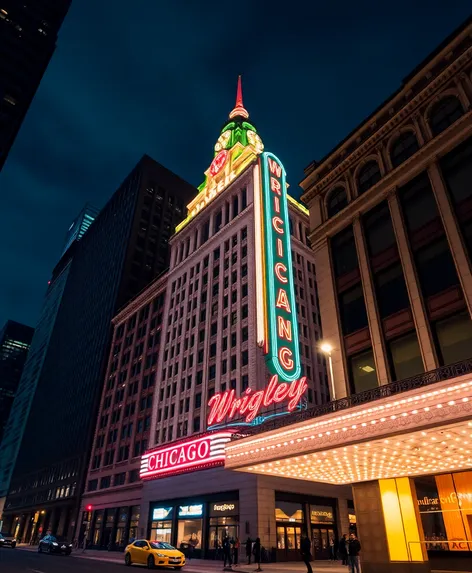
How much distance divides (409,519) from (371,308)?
34.3 ft

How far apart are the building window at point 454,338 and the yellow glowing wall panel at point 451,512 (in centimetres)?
639

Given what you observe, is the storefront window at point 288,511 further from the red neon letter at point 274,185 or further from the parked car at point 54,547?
the red neon letter at point 274,185

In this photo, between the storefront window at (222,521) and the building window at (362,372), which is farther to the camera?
the storefront window at (222,521)

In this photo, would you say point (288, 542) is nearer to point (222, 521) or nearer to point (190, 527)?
point (222, 521)

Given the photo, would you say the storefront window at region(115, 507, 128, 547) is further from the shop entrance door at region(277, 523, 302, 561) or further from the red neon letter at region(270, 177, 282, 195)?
the red neon letter at region(270, 177, 282, 195)

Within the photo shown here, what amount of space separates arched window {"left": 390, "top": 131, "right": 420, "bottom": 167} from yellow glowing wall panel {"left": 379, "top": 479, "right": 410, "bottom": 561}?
18.6m

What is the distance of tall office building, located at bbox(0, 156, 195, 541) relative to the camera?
245 feet

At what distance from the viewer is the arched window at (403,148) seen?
25391 mm

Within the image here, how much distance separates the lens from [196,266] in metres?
57.0

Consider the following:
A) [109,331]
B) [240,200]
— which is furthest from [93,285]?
[240,200]

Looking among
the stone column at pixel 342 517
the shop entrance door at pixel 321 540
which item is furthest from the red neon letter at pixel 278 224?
the shop entrance door at pixel 321 540

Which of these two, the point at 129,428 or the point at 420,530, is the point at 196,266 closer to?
the point at 129,428

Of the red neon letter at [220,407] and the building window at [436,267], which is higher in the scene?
the building window at [436,267]

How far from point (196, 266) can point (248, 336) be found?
61.9ft
